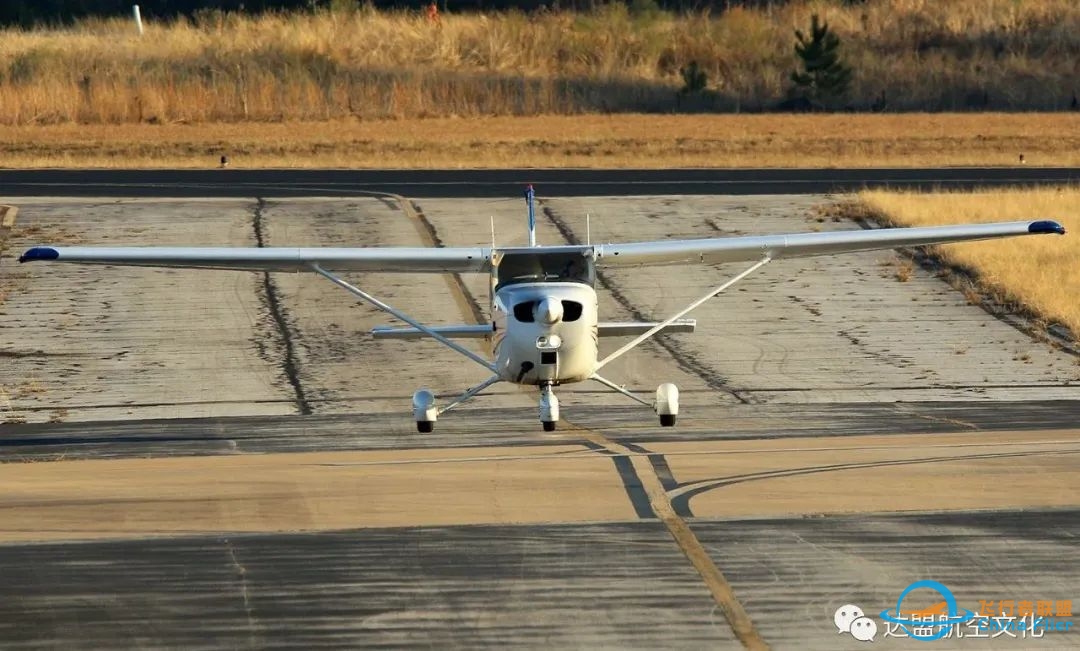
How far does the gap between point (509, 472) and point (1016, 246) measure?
18.3m

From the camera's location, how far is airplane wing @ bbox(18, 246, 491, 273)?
1825 cm

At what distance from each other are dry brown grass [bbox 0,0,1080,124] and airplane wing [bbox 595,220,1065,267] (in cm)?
3395

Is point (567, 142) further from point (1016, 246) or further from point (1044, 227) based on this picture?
point (1044, 227)

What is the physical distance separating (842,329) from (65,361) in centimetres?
1198

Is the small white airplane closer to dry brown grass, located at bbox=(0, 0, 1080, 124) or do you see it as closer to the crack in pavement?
the crack in pavement

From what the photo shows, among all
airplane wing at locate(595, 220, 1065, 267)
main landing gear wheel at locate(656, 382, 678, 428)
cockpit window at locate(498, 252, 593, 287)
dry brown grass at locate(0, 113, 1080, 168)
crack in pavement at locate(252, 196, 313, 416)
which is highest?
cockpit window at locate(498, 252, 593, 287)

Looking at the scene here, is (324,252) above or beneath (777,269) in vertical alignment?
above

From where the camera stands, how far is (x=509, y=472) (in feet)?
53.9

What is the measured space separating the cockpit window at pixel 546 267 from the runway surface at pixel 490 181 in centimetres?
1984

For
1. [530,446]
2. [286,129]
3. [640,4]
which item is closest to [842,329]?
[530,446]

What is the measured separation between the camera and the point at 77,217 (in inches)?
1359

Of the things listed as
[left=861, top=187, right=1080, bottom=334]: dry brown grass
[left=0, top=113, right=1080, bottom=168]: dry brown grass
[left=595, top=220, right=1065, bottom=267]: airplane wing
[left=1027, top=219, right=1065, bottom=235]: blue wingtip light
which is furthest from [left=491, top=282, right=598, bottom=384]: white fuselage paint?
[left=0, top=113, right=1080, bottom=168]: dry brown grass

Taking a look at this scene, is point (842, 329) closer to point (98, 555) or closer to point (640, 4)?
point (98, 555)
